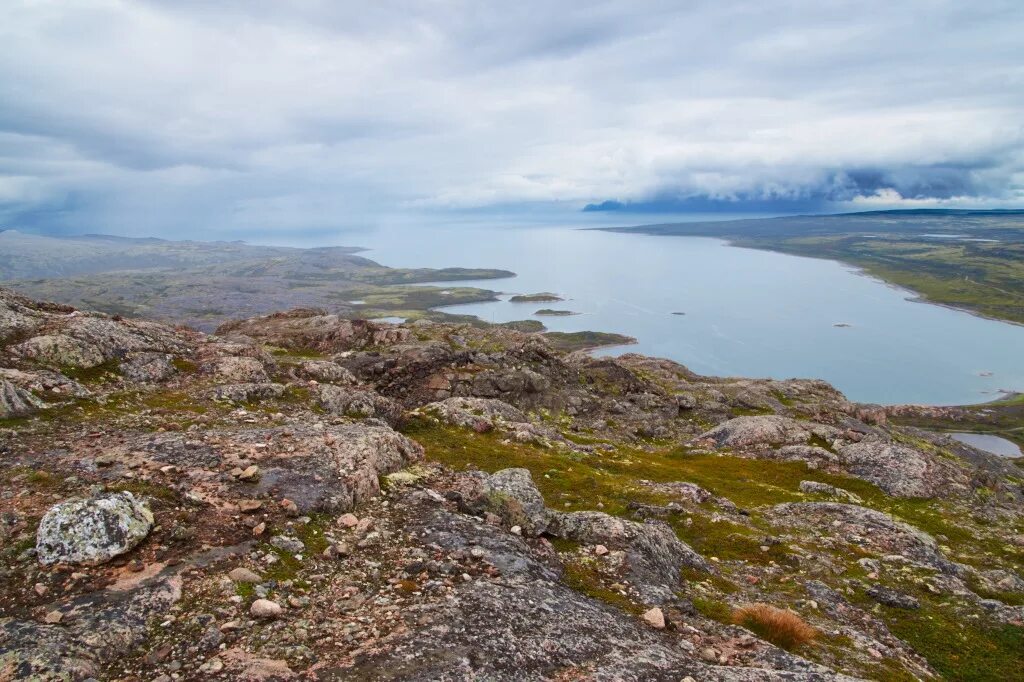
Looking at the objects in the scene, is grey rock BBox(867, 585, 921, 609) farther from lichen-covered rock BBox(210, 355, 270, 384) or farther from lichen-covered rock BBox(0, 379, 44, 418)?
lichen-covered rock BBox(0, 379, 44, 418)

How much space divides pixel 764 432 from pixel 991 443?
163604 millimetres

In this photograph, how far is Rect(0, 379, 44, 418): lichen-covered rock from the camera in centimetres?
2188

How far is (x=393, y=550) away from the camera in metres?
16.3

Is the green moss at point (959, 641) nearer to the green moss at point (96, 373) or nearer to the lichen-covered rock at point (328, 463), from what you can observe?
the lichen-covered rock at point (328, 463)

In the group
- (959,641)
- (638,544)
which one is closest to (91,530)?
(638,544)

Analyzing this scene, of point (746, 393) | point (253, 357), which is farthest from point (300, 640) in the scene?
point (746, 393)

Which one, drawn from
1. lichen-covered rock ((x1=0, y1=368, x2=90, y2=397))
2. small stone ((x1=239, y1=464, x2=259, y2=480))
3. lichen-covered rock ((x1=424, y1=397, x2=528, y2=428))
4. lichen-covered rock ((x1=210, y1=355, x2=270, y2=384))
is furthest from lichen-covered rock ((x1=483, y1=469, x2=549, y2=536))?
lichen-covered rock ((x1=210, y1=355, x2=270, y2=384))

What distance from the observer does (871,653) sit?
18.0 meters

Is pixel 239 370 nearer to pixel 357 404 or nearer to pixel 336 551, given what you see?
pixel 357 404

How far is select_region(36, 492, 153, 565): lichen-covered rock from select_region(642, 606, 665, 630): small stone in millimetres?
13991

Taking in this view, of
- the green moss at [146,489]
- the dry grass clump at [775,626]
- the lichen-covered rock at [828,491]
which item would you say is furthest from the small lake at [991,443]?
the green moss at [146,489]

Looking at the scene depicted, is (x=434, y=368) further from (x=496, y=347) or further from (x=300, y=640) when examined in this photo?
(x=300, y=640)

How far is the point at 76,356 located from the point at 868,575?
41550mm

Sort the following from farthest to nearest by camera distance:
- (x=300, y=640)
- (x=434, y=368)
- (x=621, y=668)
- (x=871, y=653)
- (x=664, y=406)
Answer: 1. (x=664, y=406)
2. (x=434, y=368)
3. (x=871, y=653)
4. (x=621, y=668)
5. (x=300, y=640)
